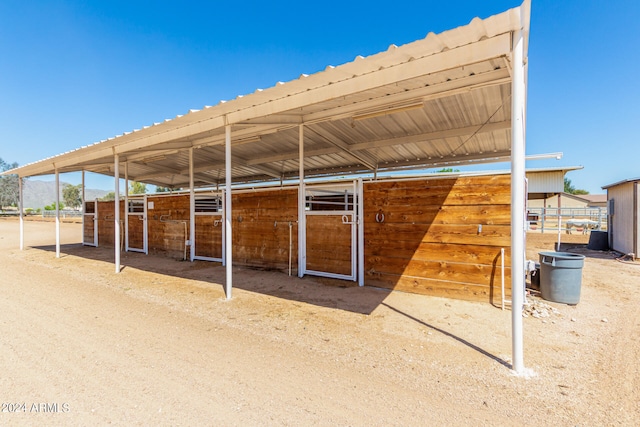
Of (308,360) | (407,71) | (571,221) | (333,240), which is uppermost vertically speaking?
(407,71)

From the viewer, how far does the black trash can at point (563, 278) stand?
12.5 feet

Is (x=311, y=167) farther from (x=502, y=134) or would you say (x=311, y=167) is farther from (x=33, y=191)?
(x=33, y=191)

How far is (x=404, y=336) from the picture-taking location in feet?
9.58

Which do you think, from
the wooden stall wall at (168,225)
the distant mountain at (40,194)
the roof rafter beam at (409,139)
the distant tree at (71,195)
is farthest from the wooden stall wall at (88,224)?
the distant mountain at (40,194)

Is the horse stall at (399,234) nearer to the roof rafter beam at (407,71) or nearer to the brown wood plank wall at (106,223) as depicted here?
the roof rafter beam at (407,71)

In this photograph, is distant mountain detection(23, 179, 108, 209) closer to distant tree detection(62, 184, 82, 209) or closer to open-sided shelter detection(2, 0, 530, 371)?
distant tree detection(62, 184, 82, 209)

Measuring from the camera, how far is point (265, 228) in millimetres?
6184

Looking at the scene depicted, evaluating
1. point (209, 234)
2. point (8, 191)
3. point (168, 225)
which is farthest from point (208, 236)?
point (8, 191)

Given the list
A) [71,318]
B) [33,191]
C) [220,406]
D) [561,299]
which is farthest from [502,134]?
[33,191]

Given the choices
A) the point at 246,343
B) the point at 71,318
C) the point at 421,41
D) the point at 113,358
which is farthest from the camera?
the point at 71,318

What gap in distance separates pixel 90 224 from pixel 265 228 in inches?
333

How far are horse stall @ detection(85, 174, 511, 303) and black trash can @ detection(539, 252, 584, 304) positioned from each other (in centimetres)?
69

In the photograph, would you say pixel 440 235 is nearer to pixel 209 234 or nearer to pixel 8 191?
pixel 209 234

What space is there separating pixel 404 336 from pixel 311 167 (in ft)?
22.2
